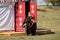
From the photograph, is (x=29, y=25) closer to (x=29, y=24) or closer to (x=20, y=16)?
(x=29, y=24)

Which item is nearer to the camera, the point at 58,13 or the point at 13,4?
the point at 13,4

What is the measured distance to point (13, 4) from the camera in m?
20.8

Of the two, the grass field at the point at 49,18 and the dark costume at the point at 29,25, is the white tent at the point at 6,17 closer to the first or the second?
the dark costume at the point at 29,25

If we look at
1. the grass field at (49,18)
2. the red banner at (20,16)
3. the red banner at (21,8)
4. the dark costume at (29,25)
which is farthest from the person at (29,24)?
the grass field at (49,18)

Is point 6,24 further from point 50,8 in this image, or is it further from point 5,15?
→ point 50,8

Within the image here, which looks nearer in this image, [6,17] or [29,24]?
[29,24]

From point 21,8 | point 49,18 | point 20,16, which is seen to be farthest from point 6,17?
point 49,18

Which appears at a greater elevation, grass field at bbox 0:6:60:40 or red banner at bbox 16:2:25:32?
red banner at bbox 16:2:25:32

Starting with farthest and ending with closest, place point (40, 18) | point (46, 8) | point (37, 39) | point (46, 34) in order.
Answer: point (46, 8), point (40, 18), point (46, 34), point (37, 39)

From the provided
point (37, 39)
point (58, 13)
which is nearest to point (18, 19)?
point (37, 39)

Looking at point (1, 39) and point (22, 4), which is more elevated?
point (22, 4)

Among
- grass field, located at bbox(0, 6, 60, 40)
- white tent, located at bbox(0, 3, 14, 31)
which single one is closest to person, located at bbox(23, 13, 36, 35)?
white tent, located at bbox(0, 3, 14, 31)

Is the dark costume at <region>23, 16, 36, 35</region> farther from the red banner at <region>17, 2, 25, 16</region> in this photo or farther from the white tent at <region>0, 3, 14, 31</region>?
the white tent at <region>0, 3, 14, 31</region>

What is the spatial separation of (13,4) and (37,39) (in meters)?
3.57
